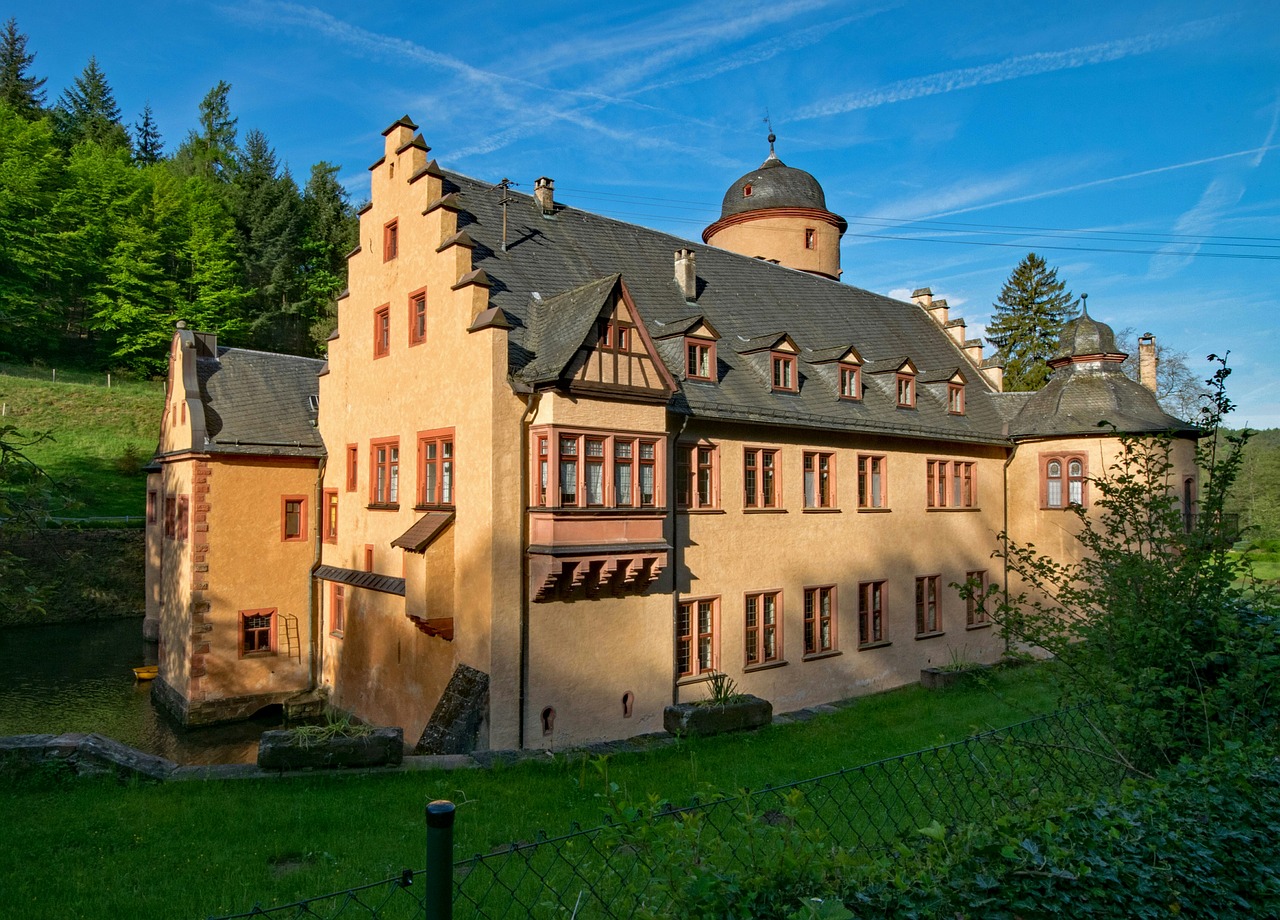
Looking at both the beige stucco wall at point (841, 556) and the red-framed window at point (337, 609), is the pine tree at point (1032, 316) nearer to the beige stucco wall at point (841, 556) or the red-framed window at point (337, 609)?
the beige stucco wall at point (841, 556)

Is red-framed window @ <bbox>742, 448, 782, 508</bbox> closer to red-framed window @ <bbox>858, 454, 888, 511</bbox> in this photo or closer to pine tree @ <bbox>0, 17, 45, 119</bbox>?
red-framed window @ <bbox>858, 454, 888, 511</bbox>

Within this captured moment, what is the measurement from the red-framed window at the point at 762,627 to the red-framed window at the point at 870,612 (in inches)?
130

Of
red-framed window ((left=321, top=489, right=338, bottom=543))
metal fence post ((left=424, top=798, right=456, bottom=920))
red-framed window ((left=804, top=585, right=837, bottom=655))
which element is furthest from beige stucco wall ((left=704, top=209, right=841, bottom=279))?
metal fence post ((left=424, top=798, right=456, bottom=920))

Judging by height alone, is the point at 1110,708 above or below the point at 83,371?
below

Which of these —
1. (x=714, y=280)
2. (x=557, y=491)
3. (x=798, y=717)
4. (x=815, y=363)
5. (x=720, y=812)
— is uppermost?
(x=714, y=280)

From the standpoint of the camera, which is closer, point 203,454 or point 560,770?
point 560,770

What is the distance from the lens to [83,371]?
5300 cm

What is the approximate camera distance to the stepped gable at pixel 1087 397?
2505cm

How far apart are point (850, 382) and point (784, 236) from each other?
39.4 ft

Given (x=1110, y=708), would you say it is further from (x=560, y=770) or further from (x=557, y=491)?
(x=557, y=491)

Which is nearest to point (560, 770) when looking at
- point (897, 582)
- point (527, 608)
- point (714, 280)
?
point (527, 608)

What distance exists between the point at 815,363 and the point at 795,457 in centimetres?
355

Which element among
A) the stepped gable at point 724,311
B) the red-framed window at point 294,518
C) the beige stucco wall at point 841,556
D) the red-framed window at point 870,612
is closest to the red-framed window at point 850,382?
the stepped gable at point 724,311

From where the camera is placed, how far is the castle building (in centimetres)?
1472
